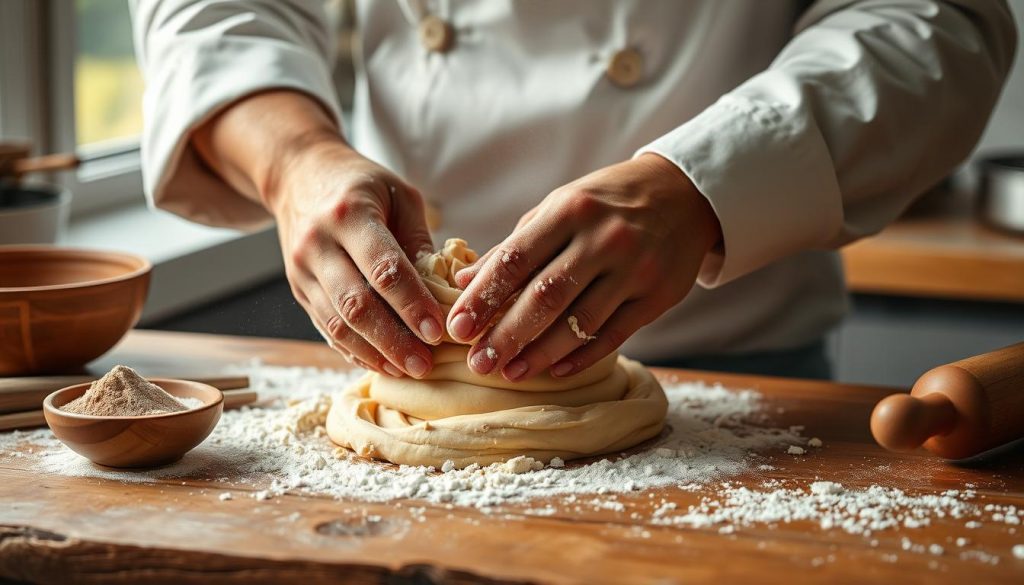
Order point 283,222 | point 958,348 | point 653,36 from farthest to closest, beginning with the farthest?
point 958,348, point 653,36, point 283,222

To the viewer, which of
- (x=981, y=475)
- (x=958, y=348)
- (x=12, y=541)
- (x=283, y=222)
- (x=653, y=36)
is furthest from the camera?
(x=958, y=348)

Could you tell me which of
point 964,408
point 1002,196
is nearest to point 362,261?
point 964,408

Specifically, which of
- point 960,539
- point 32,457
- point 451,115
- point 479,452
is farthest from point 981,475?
point 32,457

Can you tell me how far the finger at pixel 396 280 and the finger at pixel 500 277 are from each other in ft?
0.11

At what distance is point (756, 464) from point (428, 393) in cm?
34

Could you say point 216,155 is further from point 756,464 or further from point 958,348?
point 958,348

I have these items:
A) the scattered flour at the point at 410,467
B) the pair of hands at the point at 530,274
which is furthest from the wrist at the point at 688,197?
the scattered flour at the point at 410,467

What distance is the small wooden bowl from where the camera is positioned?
1019 millimetres

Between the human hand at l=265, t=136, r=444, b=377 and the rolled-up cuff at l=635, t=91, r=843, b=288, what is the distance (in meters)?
0.28

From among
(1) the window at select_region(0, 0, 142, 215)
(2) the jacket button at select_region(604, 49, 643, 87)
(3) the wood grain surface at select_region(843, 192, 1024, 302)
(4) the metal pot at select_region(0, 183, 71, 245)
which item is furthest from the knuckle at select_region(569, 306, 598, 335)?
(1) the window at select_region(0, 0, 142, 215)

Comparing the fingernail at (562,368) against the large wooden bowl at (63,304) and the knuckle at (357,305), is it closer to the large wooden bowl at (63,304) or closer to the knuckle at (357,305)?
the knuckle at (357,305)

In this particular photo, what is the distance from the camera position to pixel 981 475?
1082 mm

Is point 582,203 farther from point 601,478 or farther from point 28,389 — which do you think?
point 28,389

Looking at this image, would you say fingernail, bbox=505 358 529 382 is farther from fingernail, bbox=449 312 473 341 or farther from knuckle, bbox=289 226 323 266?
knuckle, bbox=289 226 323 266
